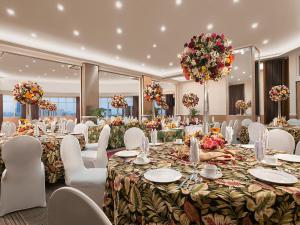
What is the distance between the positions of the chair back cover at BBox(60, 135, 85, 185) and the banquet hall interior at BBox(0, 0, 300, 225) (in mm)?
15

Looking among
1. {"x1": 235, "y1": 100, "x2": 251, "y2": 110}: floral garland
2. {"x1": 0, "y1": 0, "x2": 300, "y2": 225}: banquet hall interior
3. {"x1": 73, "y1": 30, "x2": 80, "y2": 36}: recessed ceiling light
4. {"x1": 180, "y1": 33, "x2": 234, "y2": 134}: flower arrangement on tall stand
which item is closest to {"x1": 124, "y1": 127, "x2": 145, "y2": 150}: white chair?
{"x1": 0, "y1": 0, "x2": 300, "y2": 225}: banquet hall interior

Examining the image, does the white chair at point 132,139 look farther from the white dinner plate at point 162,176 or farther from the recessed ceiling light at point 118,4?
the recessed ceiling light at point 118,4

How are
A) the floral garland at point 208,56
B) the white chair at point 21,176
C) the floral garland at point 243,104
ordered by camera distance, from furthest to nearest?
the floral garland at point 243,104 → the white chair at point 21,176 → the floral garland at point 208,56

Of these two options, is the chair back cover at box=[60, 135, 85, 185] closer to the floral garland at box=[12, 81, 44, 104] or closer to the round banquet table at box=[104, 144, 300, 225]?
the round banquet table at box=[104, 144, 300, 225]

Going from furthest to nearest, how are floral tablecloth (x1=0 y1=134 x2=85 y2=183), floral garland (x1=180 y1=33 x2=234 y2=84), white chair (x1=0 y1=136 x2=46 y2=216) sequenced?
floral tablecloth (x1=0 y1=134 x2=85 y2=183) → white chair (x1=0 y1=136 x2=46 y2=216) → floral garland (x1=180 y1=33 x2=234 y2=84)

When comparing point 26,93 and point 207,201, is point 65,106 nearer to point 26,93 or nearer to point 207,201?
point 26,93

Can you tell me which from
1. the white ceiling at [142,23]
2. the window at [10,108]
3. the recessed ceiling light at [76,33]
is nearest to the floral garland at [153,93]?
the white ceiling at [142,23]

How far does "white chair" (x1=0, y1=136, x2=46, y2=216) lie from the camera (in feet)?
7.47

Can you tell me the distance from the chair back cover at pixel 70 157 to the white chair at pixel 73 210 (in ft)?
5.20

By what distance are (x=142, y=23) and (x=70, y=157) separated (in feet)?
16.4

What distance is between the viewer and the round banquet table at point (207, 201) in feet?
3.10

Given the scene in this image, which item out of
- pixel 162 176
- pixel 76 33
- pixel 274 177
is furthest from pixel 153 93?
pixel 274 177

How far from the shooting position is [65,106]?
16156mm

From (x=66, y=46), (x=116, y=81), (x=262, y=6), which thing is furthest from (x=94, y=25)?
(x=116, y=81)
